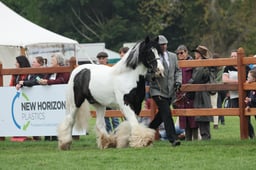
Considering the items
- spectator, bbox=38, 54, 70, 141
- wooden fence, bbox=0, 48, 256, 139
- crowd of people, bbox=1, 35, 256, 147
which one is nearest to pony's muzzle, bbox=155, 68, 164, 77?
crowd of people, bbox=1, 35, 256, 147

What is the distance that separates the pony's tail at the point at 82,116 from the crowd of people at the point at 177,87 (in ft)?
3.77

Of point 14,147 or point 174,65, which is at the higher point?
point 174,65

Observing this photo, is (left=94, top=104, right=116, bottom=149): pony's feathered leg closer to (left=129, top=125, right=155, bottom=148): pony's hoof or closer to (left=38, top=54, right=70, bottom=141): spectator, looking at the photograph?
(left=129, top=125, right=155, bottom=148): pony's hoof

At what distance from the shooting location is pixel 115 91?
13789mm

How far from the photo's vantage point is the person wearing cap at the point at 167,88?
540 inches

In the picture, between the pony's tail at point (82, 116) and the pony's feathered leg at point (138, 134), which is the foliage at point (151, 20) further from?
the pony's feathered leg at point (138, 134)

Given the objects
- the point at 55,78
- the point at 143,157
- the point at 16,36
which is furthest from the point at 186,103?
the point at 16,36

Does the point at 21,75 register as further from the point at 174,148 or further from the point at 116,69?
the point at 174,148

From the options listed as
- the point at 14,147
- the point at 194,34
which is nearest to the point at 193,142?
the point at 14,147

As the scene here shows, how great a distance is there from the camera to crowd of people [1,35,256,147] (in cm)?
1385

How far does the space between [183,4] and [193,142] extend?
58.2 m

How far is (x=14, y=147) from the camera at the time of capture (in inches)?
615

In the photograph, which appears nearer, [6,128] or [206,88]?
[206,88]

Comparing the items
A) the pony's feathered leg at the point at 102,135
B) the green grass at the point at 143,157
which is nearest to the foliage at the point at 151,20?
the pony's feathered leg at the point at 102,135
